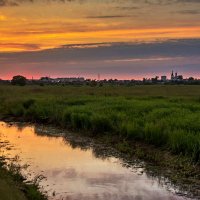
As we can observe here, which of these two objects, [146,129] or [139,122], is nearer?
[146,129]

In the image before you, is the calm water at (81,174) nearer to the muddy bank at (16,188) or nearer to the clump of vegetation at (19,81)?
the muddy bank at (16,188)

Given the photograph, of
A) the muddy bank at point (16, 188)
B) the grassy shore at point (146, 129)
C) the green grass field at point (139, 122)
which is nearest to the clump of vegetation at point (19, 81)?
the green grass field at point (139, 122)

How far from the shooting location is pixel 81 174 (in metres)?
14.5

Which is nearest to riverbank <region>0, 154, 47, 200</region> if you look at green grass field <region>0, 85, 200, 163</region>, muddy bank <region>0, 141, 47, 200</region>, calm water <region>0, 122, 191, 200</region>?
muddy bank <region>0, 141, 47, 200</region>

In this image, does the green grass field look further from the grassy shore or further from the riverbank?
the riverbank

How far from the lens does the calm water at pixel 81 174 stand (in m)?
12.0

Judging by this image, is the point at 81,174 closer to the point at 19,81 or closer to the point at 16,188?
the point at 16,188

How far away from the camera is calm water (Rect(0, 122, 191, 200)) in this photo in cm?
1201

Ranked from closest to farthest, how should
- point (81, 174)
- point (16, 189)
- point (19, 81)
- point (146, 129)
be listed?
point (16, 189) < point (81, 174) < point (146, 129) < point (19, 81)

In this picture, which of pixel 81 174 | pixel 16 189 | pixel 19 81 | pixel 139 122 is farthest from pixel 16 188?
pixel 19 81

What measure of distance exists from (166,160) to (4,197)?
8299mm

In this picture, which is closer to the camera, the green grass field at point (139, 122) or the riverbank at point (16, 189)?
the riverbank at point (16, 189)

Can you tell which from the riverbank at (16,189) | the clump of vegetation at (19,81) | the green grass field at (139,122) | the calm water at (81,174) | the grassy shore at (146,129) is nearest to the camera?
the riverbank at (16,189)

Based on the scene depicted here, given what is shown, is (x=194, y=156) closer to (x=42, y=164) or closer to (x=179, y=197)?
(x=179, y=197)
